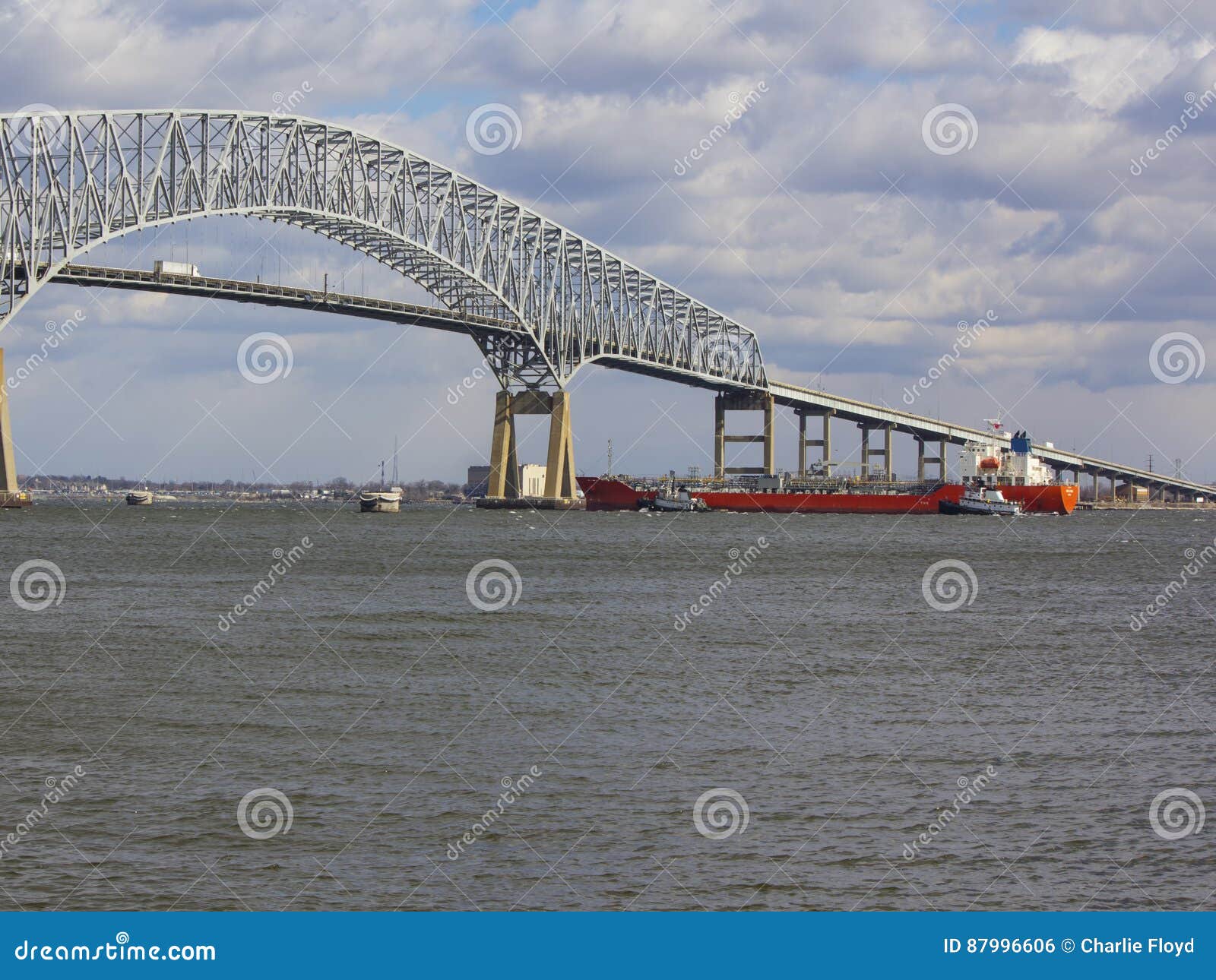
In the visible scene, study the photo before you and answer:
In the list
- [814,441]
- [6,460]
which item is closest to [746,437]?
[814,441]

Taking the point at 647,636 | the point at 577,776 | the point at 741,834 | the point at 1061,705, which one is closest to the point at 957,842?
the point at 741,834

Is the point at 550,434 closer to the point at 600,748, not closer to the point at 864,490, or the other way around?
the point at 864,490

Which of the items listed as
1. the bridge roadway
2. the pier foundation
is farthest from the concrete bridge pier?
the pier foundation

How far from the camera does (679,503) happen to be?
452ft

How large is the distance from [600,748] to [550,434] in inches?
4276

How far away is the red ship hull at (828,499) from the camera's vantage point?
130250mm

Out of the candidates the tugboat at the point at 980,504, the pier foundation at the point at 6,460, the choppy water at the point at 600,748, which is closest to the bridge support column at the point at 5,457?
the pier foundation at the point at 6,460

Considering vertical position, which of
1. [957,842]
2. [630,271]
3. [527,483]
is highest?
[630,271]

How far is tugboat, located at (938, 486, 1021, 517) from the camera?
125188 millimetres

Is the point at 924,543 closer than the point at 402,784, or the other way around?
the point at 402,784

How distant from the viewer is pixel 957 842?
1516 centimetres

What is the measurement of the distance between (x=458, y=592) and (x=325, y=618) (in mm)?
9117

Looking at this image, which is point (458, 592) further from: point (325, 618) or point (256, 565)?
point (256, 565)

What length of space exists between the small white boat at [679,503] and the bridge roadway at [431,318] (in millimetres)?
13003
